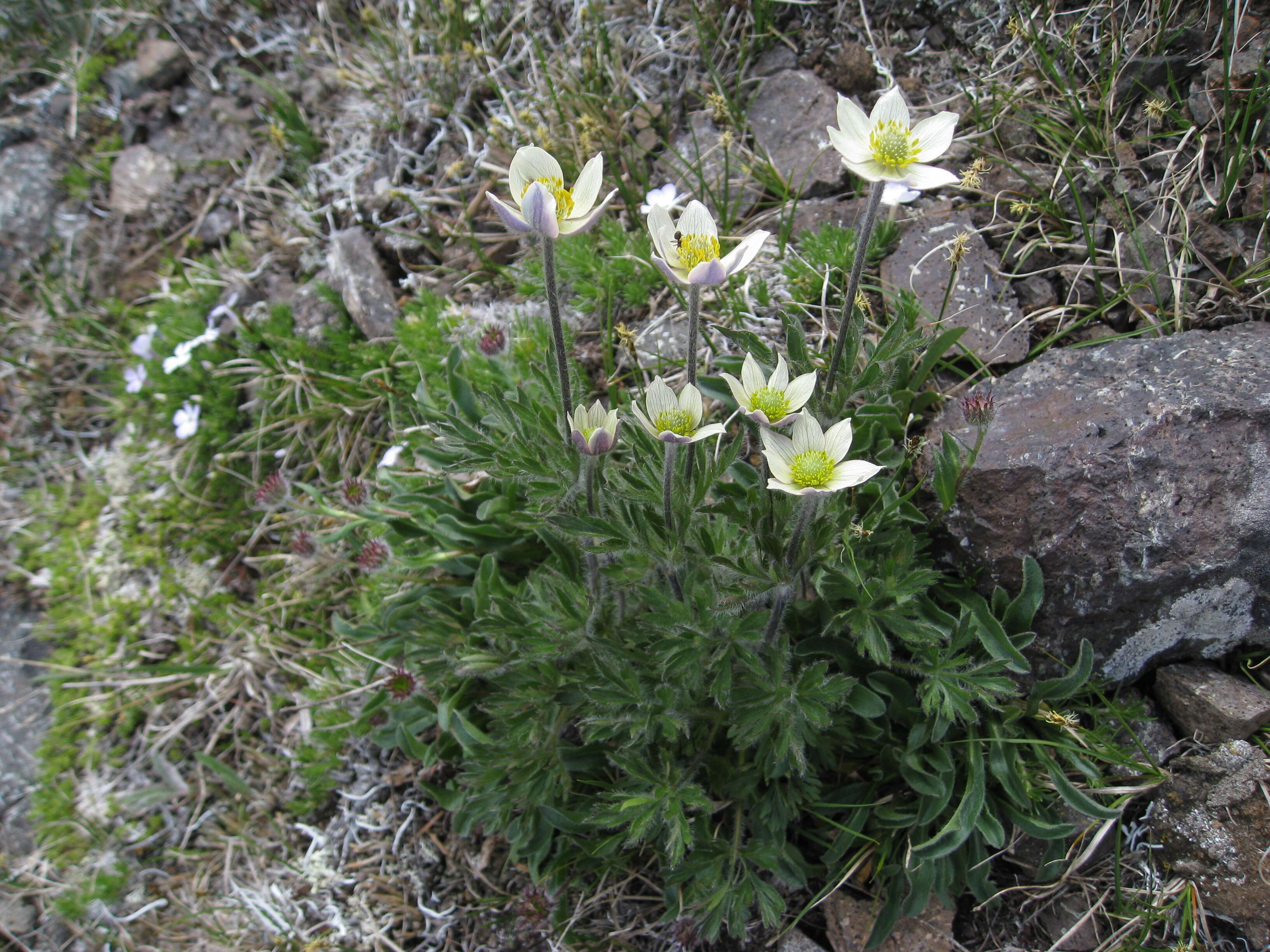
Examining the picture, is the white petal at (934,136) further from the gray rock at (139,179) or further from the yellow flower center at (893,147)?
the gray rock at (139,179)

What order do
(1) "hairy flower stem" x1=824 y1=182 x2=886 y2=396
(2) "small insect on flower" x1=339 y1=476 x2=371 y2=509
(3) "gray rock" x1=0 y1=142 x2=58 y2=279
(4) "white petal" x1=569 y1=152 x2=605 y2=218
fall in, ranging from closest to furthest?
(1) "hairy flower stem" x1=824 y1=182 x2=886 y2=396, (4) "white petal" x1=569 y1=152 x2=605 y2=218, (2) "small insect on flower" x1=339 y1=476 x2=371 y2=509, (3) "gray rock" x1=0 y1=142 x2=58 y2=279

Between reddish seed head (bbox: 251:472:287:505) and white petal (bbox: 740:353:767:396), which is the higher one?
white petal (bbox: 740:353:767:396)

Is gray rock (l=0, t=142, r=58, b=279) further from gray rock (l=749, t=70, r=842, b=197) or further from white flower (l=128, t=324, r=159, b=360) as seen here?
gray rock (l=749, t=70, r=842, b=197)

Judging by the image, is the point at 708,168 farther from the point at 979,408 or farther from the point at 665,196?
the point at 979,408

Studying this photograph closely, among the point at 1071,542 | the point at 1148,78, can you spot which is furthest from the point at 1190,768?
the point at 1148,78

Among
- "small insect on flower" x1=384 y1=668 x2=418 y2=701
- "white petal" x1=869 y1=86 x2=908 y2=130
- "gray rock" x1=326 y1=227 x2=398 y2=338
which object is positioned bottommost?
"small insect on flower" x1=384 y1=668 x2=418 y2=701

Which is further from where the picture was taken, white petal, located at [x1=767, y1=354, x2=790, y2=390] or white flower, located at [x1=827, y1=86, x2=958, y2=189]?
white petal, located at [x1=767, y1=354, x2=790, y2=390]

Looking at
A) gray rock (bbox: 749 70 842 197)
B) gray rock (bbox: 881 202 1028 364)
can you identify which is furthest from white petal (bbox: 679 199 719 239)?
gray rock (bbox: 749 70 842 197)
